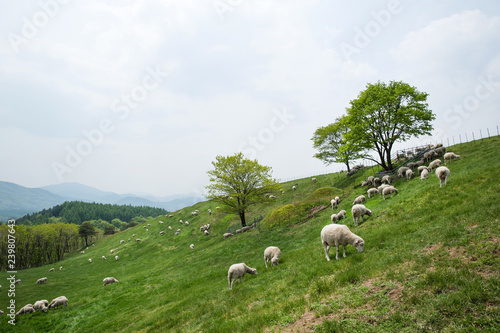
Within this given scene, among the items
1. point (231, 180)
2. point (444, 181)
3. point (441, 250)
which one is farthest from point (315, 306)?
point (231, 180)

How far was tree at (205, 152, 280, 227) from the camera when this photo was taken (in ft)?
124

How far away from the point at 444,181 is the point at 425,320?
1592 cm

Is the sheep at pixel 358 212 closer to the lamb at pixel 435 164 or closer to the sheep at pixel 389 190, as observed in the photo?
the sheep at pixel 389 190

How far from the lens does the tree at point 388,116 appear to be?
104 feet

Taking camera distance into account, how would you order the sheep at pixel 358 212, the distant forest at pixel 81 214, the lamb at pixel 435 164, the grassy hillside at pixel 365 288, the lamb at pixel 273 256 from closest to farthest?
1. the grassy hillside at pixel 365 288
2. the lamb at pixel 273 256
3. the sheep at pixel 358 212
4. the lamb at pixel 435 164
5. the distant forest at pixel 81 214

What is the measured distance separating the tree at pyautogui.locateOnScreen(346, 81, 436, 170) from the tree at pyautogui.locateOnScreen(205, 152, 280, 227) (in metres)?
16.1

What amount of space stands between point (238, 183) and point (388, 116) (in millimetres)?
25869

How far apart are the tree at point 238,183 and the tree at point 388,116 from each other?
52.7ft

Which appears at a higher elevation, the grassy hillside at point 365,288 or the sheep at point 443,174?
the sheep at point 443,174

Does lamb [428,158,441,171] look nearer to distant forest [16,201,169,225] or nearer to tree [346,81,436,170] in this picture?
tree [346,81,436,170]

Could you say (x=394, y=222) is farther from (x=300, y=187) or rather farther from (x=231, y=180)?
(x=300, y=187)

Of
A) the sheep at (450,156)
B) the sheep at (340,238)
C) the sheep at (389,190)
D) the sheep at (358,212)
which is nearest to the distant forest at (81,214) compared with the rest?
the sheep at (358,212)

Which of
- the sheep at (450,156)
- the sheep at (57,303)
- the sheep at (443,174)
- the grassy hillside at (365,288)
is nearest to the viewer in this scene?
the grassy hillside at (365,288)

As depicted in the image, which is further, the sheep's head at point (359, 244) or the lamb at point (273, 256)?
the lamb at point (273, 256)
